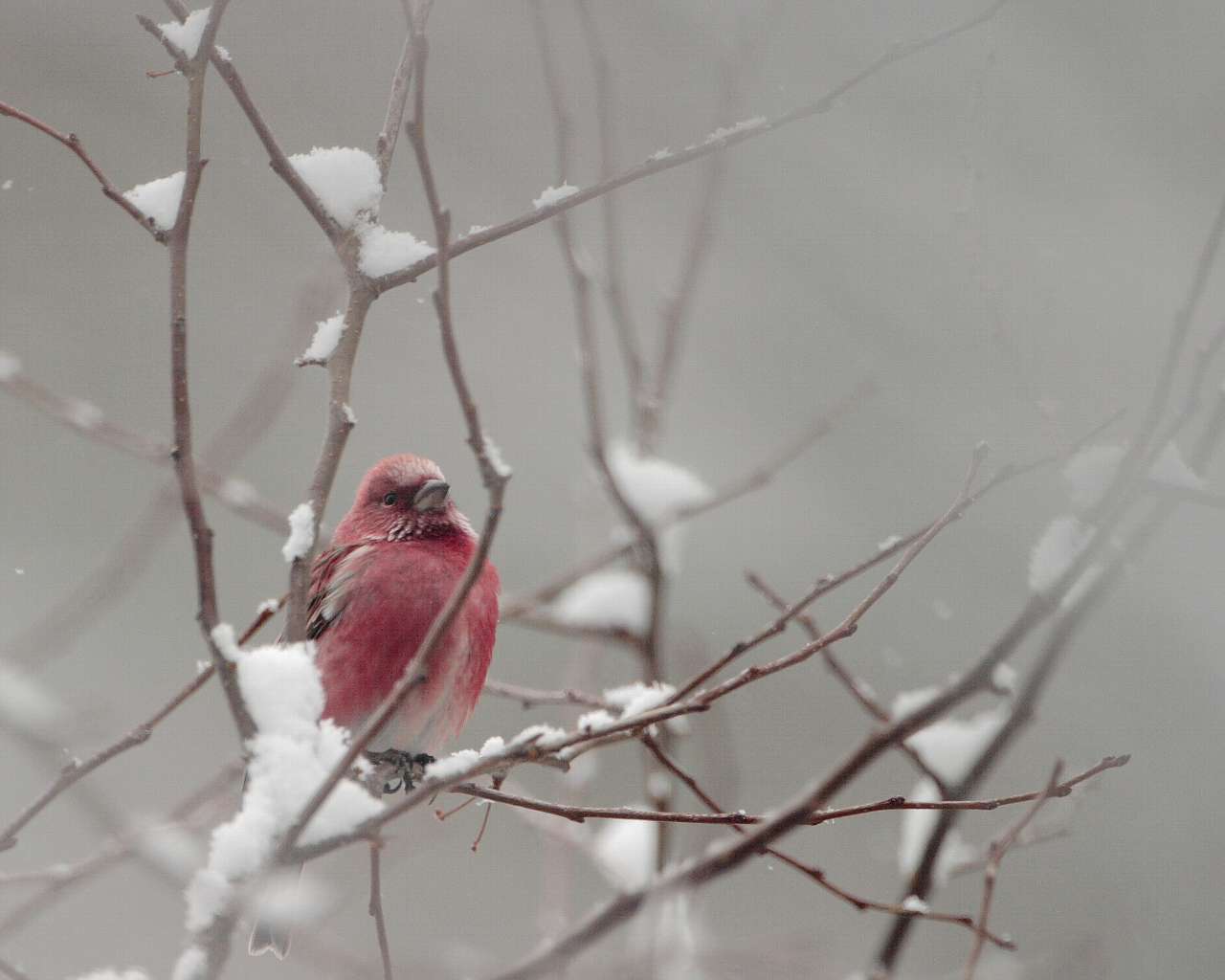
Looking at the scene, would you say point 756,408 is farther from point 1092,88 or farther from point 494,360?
point 1092,88

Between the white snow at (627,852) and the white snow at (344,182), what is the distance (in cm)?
181

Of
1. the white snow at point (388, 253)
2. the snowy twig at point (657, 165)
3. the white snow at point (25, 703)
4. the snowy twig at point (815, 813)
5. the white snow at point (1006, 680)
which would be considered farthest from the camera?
the white snow at point (1006, 680)

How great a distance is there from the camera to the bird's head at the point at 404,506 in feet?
14.2

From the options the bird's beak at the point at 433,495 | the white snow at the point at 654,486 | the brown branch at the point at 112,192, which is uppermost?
the white snow at the point at 654,486

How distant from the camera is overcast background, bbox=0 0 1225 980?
8.00 meters

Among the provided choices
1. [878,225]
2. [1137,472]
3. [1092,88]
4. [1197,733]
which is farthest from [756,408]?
[1137,472]

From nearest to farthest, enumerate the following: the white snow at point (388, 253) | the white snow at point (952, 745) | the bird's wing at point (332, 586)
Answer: the white snow at point (388, 253) < the white snow at point (952, 745) < the bird's wing at point (332, 586)

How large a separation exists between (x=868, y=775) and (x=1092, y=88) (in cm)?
478

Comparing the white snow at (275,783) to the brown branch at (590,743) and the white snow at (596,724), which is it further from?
the white snow at (596,724)

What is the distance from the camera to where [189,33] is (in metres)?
2.45

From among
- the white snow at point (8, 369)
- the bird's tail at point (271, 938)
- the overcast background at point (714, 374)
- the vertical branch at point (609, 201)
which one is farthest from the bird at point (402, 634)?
the overcast background at point (714, 374)

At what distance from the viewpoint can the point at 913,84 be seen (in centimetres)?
952

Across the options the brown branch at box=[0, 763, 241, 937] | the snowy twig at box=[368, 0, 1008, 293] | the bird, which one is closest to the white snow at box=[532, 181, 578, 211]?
the snowy twig at box=[368, 0, 1008, 293]

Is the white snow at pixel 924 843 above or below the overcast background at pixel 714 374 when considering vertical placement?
below
